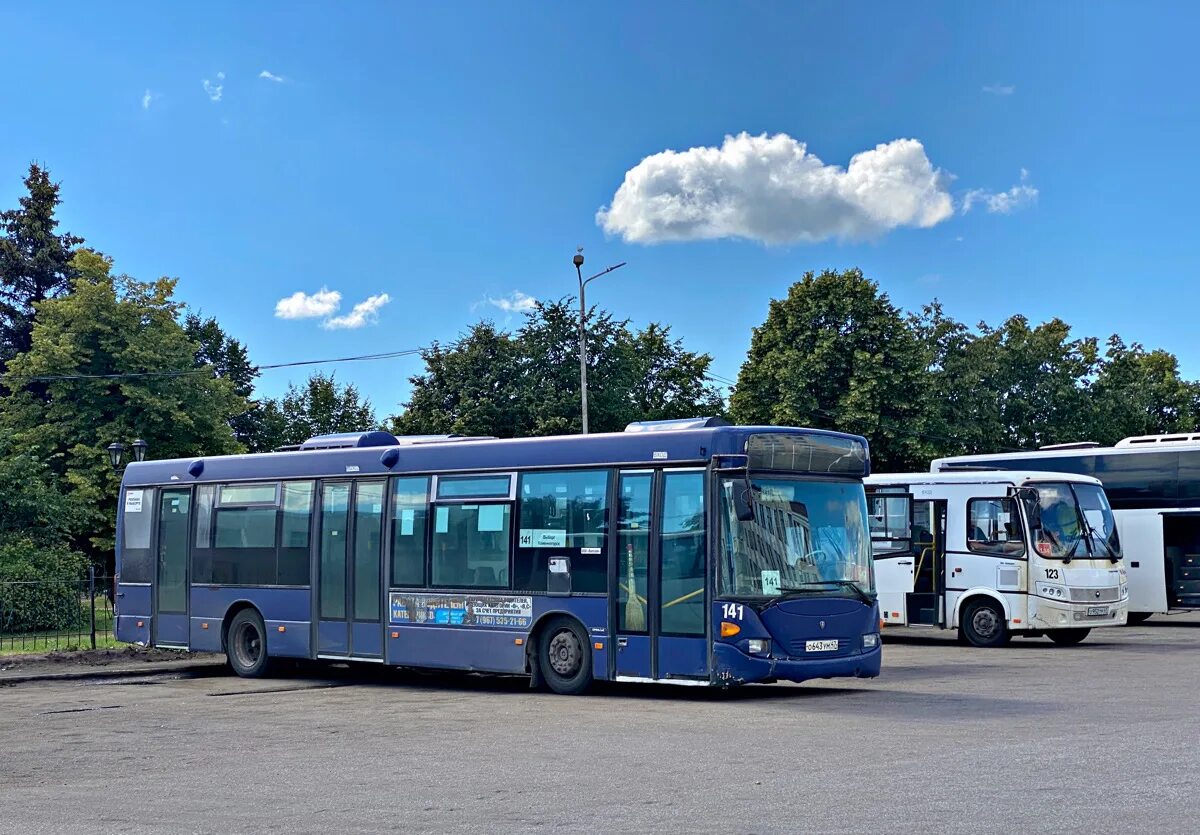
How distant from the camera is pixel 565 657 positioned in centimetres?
1672

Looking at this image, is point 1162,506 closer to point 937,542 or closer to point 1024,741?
point 937,542

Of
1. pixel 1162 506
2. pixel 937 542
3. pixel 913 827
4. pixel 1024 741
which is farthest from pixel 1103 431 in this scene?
pixel 913 827

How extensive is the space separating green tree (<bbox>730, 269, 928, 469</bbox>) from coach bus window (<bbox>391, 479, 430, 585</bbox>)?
3620 cm

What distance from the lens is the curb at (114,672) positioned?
20.6 m

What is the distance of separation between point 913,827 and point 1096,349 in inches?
2466

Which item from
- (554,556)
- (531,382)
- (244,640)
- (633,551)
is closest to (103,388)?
(531,382)

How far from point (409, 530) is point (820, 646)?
567 cm

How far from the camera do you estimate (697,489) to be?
1578 cm

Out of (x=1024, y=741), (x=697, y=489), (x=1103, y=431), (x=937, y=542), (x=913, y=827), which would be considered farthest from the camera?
(x=1103, y=431)

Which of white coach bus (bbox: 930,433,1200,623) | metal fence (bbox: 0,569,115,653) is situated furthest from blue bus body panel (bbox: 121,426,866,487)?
white coach bus (bbox: 930,433,1200,623)

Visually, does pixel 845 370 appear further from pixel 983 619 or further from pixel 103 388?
pixel 983 619

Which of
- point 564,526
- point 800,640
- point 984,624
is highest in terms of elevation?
point 564,526

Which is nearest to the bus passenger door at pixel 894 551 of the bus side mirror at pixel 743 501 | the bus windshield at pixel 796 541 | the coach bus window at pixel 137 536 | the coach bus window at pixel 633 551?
the bus windshield at pixel 796 541

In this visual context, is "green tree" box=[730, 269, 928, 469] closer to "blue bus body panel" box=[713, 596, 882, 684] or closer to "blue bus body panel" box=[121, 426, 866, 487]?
"blue bus body panel" box=[121, 426, 866, 487]
